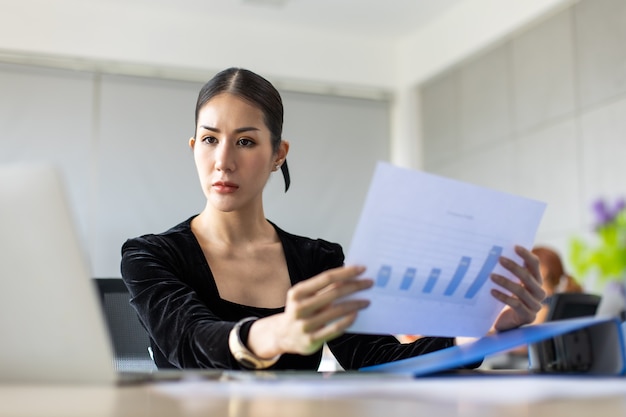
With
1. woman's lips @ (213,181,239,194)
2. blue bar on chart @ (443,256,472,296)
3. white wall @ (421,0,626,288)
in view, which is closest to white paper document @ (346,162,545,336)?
blue bar on chart @ (443,256,472,296)

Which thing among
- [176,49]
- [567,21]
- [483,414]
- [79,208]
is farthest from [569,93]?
[483,414]

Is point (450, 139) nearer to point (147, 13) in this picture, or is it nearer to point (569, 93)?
point (569, 93)

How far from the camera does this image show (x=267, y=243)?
1.66m

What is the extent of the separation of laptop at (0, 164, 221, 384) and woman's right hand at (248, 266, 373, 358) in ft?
0.63

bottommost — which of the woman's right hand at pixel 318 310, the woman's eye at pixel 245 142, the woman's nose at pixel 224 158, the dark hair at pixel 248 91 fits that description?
the woman's right hand at pixel 318 310

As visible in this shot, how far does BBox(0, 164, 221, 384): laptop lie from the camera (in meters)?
0.76

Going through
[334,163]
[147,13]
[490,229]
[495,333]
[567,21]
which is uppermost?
[147,13]

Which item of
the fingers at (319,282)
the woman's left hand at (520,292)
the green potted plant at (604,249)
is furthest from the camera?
the green potted plant at (604,249)

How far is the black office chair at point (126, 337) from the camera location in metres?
1.73

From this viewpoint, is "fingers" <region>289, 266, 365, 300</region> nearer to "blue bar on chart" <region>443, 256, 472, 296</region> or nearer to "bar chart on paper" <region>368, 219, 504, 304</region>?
"bar chart on paper" <region>368, 219, 504, 304</region>

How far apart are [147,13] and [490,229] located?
4.62 meters

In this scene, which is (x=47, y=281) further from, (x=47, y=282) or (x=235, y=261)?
(x=235, y=261)

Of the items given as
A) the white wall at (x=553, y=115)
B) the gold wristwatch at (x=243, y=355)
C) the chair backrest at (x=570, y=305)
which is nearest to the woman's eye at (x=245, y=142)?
the gold wristwatch at (x=243, y=355)

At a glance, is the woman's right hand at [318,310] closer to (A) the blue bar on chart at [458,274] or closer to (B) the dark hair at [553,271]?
(A) the blue bar on chart at [458,274]
